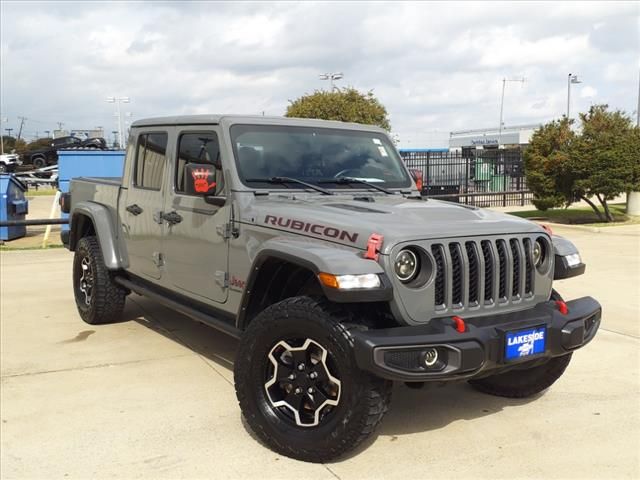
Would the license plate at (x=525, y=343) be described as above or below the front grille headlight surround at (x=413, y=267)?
below

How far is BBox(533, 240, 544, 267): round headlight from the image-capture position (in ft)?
12.6

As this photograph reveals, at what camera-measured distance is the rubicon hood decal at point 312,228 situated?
347cm

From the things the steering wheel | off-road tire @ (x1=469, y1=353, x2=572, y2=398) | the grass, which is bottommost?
off-road tire @ (x1=469, y1=353, x2=572, y2=398)

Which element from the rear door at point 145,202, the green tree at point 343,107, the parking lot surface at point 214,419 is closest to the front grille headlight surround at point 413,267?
the parking lot surface at point 214,419

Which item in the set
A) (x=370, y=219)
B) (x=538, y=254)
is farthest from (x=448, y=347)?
(x=538, y=254)

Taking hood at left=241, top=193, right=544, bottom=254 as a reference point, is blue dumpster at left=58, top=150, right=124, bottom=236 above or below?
above

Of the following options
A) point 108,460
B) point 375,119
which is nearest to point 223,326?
point 108,460

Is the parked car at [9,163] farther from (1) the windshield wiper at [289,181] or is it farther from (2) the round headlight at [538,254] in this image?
(2) the round headlight at [538,254]

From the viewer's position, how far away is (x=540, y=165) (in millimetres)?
15312

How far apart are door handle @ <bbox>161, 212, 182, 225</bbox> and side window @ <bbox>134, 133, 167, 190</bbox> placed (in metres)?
0.32

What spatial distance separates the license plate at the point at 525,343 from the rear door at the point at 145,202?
2.74 metres

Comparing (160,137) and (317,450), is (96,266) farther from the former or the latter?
(317,450)

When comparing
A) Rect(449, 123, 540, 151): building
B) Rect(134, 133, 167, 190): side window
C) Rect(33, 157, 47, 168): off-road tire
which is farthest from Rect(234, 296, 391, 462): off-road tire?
Rect(449, 123, 540, 151): building

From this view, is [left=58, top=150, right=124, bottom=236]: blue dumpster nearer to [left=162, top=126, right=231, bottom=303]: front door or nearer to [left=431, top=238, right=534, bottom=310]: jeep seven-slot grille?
[left=162, top=126, right=231, bottom=303]: front door
